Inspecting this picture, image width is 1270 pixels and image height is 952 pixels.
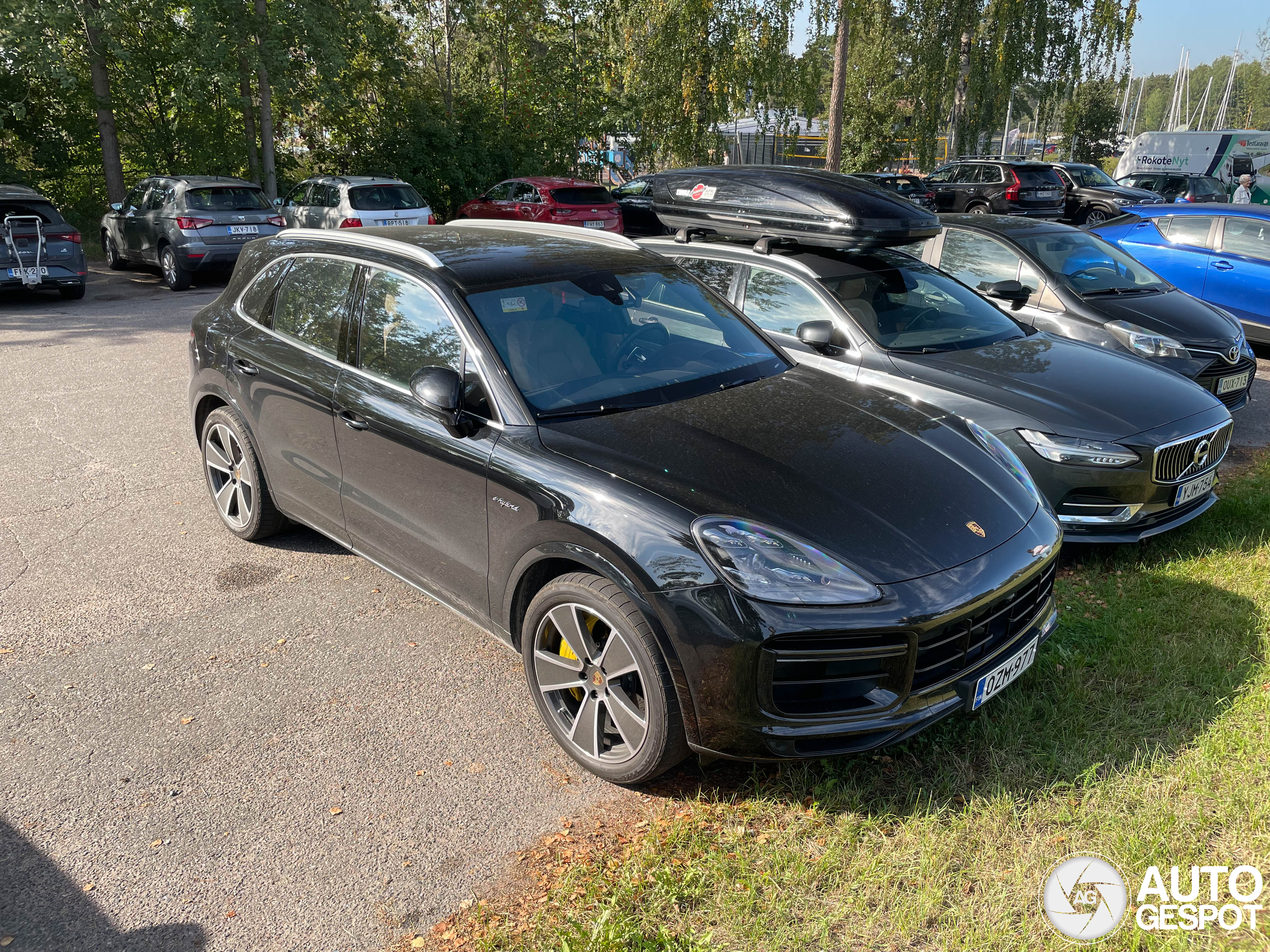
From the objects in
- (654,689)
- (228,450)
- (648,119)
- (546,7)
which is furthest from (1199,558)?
(546,7)

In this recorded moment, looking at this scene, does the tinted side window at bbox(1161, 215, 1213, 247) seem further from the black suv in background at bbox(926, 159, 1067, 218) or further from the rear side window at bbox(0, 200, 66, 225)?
the rear side window at bbox(0, 200, 66, 225)

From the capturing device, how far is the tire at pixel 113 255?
16.7 m

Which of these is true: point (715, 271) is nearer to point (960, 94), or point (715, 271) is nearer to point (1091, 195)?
point (1091, 195)

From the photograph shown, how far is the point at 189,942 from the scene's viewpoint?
2.64m

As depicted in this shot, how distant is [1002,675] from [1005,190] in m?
20.3

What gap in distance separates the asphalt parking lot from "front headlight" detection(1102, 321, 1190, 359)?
210 inches

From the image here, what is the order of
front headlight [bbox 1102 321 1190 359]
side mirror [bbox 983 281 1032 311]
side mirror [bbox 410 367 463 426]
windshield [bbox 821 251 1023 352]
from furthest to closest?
front headlight [bbox 1102 321 1190 359]
side mirror [bbox 983 281 1032 311]
windshield [bbox 821 251 1023 352]
side mirror [bbox 410 367 463 426]

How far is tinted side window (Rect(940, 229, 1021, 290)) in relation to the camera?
7.45m

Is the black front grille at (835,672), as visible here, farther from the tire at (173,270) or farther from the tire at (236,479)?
the tire at (173,270)

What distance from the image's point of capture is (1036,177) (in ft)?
68.7

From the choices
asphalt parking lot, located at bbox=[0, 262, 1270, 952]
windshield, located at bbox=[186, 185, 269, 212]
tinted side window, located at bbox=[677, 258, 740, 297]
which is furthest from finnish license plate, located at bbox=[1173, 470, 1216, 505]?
windshield, located at bbox=[186, 185, 269, 212]

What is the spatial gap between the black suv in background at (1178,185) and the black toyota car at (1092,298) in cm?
1744

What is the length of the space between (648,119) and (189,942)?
87.3ft

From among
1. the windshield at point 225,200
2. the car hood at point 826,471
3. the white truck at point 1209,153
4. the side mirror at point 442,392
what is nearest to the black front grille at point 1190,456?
the car hood at point 826,471
